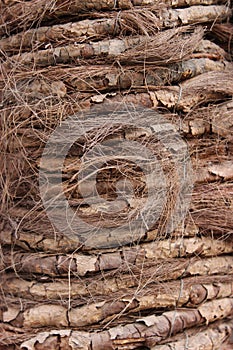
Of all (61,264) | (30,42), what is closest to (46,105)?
(30,42)

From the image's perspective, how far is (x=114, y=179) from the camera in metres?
1.52

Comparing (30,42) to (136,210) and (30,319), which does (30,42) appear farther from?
(30,319)

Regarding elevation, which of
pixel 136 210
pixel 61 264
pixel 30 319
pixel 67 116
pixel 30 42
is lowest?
pixel 30 319

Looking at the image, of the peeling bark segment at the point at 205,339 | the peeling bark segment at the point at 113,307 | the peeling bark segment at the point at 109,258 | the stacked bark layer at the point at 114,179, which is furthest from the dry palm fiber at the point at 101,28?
the peeling bark segment at the point at 205,339

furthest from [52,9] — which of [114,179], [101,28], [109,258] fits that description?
[109,258]

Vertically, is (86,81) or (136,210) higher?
(86,81)

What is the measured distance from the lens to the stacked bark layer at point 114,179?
4.92 feet

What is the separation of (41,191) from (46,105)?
0.23 metres

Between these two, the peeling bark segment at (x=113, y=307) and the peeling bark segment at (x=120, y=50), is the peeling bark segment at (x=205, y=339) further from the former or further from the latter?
the peeling bark segment at (x=120, y=50)

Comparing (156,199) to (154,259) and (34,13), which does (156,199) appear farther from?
(34,13)

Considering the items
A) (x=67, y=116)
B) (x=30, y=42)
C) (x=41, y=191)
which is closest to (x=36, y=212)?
(x=41, y=191)

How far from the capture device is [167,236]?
5.05 feet

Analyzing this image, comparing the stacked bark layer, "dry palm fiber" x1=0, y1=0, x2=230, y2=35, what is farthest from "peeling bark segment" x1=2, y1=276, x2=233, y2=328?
"dry palm fiber" x1=0, y1=0, x2=230, y2=35

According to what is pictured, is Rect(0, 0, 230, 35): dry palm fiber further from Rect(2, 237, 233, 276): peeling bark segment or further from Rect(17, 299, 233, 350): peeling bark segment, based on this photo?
Rect(17, 299, 233, 350): peeling bark segment
